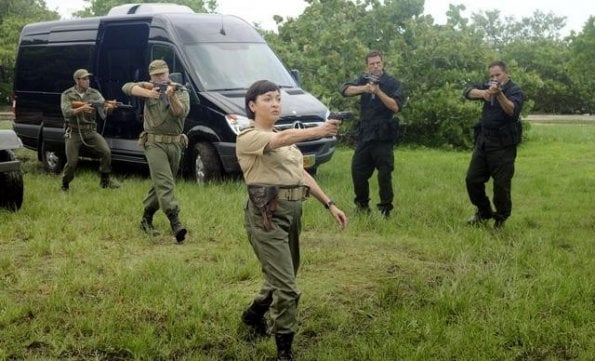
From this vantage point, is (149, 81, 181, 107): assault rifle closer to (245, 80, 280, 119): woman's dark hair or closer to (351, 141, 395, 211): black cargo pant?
(351, 141, 395, 211): black cargo pant

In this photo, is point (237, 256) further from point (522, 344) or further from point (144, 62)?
point (144, 62)

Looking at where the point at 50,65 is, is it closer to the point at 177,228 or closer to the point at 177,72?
the point at 177,72

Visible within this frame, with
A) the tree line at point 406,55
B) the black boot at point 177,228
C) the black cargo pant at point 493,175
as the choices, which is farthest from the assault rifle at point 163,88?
the tree line at point 406,55

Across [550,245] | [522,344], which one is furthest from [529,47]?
[522,344]

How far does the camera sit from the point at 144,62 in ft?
34.4

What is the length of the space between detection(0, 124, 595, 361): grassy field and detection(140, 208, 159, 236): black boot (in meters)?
0.09

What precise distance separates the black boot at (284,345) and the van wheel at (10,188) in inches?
198

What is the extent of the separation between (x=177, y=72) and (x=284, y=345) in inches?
258

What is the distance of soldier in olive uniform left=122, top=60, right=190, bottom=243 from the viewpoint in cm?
676

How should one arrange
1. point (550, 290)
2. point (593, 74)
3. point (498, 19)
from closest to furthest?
point (550, 290) → point (593, 74) → point (498, 19)

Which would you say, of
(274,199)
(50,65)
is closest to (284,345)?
(274,199)

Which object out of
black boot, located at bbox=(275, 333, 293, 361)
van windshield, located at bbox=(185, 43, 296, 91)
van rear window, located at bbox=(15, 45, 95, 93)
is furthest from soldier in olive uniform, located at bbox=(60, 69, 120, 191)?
black boot, located at bbox=(275, 333, 293, 361)

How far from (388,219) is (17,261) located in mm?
3597

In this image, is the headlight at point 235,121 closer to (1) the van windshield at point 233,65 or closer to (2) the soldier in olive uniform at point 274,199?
(1) the van windshield at point 233,65
